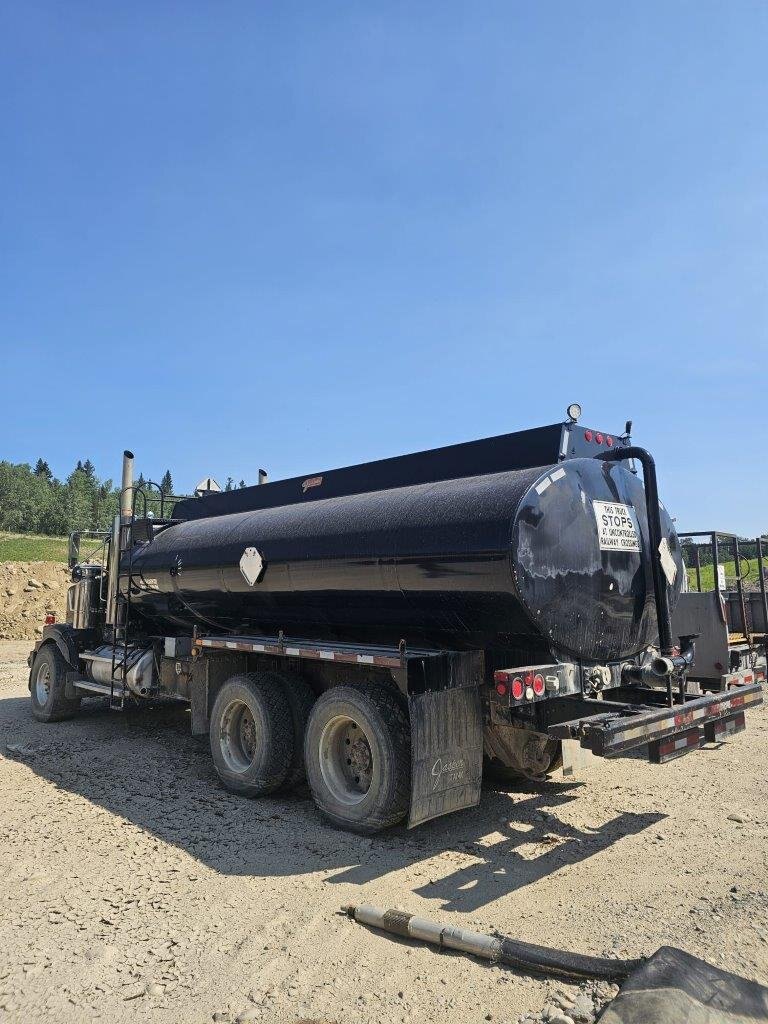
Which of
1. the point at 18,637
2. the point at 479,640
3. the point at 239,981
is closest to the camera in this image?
the point at 239,981

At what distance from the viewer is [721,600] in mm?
7609

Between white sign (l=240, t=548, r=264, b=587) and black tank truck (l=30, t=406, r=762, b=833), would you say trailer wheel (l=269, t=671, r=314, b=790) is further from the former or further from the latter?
white sign (l=240, t=548, r=264, b=587)

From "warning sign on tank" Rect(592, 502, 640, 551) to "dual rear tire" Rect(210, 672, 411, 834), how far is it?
219cm

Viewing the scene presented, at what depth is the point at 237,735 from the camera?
766cm

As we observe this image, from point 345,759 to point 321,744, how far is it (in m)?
0.25

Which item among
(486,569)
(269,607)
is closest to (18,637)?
(269,607)

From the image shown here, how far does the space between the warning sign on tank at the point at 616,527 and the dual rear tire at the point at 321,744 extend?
7.19ft

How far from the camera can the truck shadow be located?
16.8 feet

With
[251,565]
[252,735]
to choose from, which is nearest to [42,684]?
[252,735]

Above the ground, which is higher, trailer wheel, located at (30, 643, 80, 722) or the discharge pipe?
trailer wheel, located at (30, 643, 80, 722)

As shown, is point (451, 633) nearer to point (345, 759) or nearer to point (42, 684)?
point (345, 759)

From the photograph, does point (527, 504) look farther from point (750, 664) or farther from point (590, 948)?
point (750, 664)

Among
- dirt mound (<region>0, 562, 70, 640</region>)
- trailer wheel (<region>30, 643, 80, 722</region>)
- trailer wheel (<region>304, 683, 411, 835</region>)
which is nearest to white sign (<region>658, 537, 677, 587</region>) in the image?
trailer wheel (<region>304, 683, 411, 835</region>)

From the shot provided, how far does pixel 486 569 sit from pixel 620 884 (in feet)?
7.51
